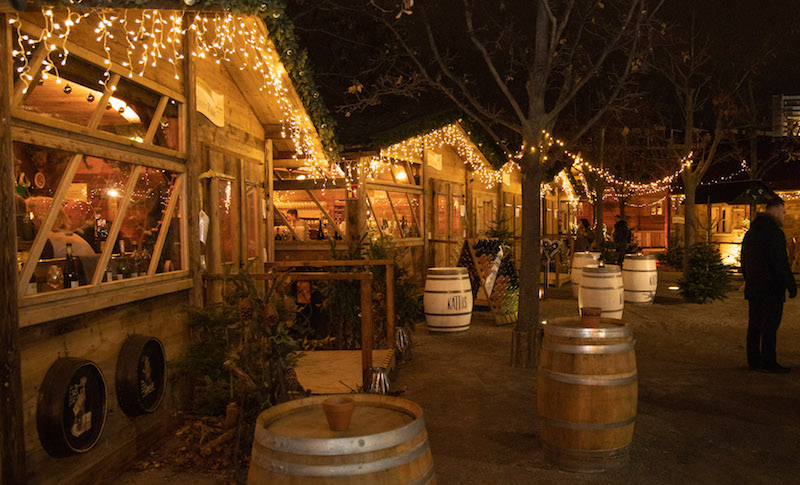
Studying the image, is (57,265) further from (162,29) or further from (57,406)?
(162,29)

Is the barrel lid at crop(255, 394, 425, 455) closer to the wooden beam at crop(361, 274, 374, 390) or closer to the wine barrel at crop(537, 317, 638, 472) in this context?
the wine barrel at crop(537, 317, 638, 472)

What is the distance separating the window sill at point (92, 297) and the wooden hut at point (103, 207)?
1cm

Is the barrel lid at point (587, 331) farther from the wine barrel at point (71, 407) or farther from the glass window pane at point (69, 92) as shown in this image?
the glass window pane at point (69, 92)

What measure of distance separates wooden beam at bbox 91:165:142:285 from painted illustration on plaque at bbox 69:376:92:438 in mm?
835

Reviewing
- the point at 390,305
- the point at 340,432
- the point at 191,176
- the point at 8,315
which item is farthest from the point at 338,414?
the point at 390,305

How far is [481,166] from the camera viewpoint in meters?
16.3

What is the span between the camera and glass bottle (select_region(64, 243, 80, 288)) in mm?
4281

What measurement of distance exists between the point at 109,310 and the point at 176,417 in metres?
1.40

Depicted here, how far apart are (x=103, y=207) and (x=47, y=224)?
116 cm

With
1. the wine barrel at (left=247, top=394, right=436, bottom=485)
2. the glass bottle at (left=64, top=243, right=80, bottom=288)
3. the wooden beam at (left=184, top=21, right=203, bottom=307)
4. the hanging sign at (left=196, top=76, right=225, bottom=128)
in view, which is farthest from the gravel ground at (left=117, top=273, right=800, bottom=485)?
the hanging sign at (left=196, top=76, right=225, bottom=128)

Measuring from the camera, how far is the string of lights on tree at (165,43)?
3.88m

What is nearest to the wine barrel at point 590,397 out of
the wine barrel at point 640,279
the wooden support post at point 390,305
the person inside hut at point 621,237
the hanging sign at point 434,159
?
the wooden support post at point 390,305

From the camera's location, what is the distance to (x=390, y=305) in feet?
22.5

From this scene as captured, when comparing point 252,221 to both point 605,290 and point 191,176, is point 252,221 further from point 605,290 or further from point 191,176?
point 605,290
